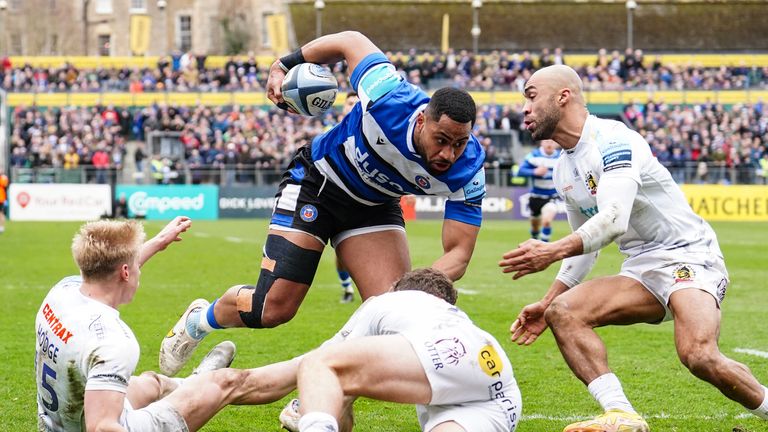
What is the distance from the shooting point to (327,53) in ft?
24.6


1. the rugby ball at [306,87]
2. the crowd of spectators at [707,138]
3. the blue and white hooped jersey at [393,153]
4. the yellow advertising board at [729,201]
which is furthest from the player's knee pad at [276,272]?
the crowd of spectators at [707,138]

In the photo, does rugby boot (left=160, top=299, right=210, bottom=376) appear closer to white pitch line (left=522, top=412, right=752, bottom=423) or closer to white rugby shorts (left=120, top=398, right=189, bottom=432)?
white rugby shorts (left=120, top=398, right=189, bottom=432)

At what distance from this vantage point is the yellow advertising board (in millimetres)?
33719

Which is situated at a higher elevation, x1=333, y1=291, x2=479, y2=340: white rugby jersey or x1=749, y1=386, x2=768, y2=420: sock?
x1=333, y1=291, x2=479, y2=340: white rugby jersey

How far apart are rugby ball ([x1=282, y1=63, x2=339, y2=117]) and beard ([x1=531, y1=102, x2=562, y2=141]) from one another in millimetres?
1584

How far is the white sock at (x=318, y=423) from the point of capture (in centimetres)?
493

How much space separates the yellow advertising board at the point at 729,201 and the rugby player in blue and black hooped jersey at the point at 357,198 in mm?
27724

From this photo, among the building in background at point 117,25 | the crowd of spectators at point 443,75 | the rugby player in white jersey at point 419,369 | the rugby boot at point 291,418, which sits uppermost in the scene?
the building in background at point 117,25

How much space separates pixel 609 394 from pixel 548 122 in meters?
1.65

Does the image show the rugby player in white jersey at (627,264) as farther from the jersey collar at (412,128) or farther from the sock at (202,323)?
the sock at (202,323)

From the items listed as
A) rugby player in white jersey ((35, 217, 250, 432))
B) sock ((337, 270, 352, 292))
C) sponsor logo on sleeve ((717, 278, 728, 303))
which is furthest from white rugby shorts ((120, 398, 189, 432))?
sock ((337, 270, 352, 292))

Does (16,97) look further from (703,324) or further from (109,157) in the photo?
(703,324)

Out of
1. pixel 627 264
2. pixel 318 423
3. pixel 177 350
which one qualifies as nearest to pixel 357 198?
pixel 177 350

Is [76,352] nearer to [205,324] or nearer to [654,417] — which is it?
[205,324]
